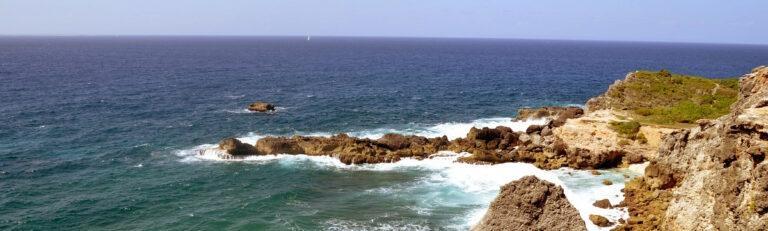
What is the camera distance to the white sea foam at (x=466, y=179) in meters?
51.9

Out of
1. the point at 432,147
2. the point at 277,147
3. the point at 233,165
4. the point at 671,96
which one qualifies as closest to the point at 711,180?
the point at 432,147

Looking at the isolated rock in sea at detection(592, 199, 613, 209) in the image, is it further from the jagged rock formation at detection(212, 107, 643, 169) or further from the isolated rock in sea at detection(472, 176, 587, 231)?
the isolated rock in sea at detection(472, 176, 587, 231)

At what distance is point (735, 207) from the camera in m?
33.5

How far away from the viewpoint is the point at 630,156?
206 feet

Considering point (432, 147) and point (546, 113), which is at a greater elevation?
point (546, 113)

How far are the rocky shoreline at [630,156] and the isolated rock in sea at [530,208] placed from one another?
0.06m

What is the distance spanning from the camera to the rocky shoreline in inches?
1339

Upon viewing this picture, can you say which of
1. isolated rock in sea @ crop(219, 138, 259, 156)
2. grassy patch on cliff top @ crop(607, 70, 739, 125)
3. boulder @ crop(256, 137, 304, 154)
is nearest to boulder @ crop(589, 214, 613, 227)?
grassy patch on cliff top @ crop(607, 70, 739, 125)

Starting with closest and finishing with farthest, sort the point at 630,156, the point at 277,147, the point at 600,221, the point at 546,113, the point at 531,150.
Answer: the point at 600,221 → the point at 630,156 → the point at 531,150 → the point at 277,147 → the point at 546,113

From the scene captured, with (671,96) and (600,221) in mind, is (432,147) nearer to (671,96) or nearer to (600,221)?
(600,221)

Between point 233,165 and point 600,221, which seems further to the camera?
point 233,165

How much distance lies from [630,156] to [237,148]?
152ft

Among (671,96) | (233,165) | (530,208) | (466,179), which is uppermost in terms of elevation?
(530,208)

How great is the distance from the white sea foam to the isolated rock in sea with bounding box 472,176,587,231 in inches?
476
